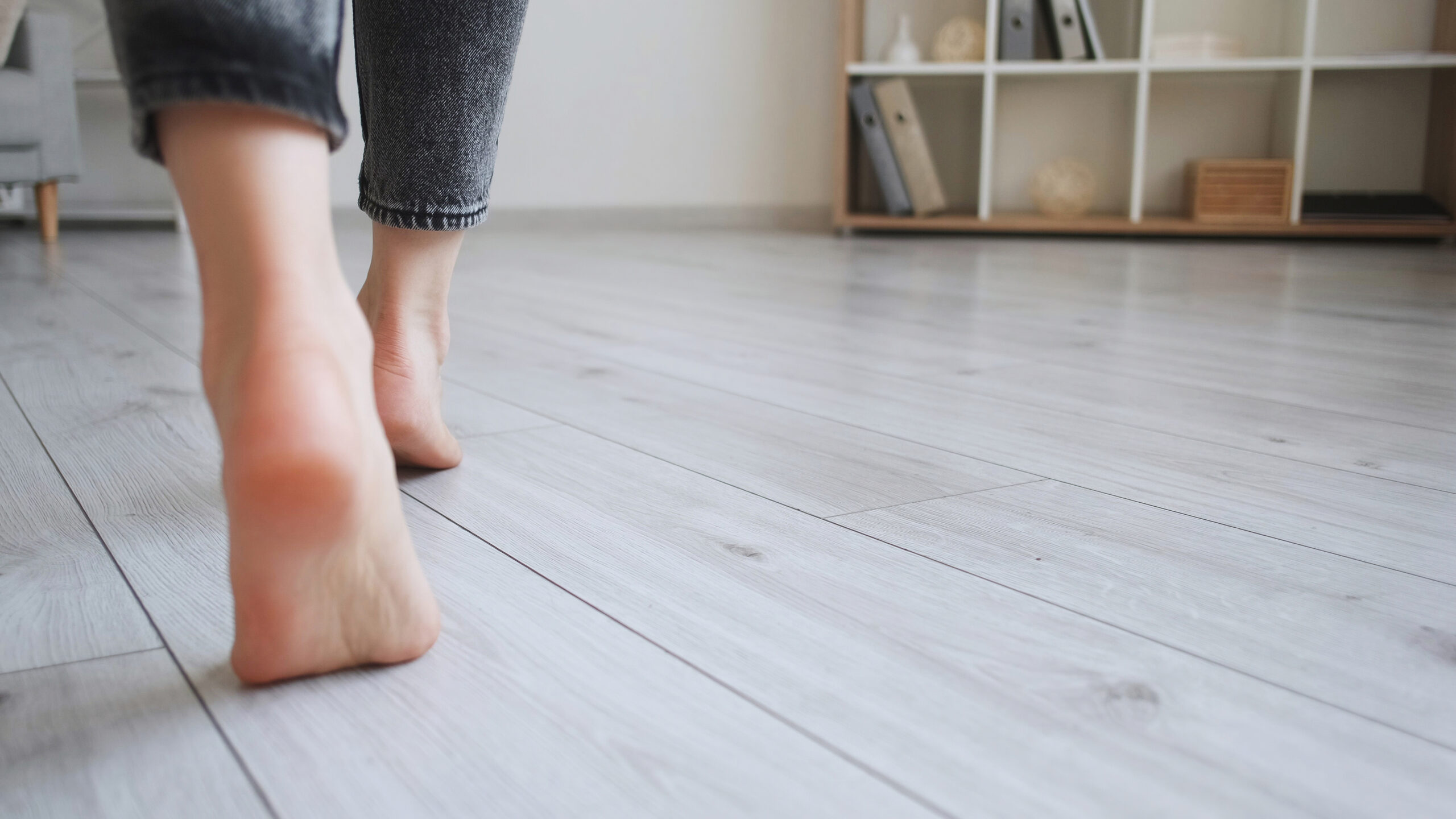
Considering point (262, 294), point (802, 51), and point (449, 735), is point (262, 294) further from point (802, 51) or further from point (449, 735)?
point (802, 51)

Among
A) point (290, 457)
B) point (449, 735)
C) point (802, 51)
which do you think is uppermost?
point (802, 51)

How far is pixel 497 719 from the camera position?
1.40 ft

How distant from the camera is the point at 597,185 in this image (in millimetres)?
3424

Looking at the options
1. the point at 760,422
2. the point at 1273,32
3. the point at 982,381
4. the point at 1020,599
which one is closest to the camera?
the point at 1020,599

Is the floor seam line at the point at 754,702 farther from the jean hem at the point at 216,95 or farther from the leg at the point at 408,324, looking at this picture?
the jean hem at the point at 216,95

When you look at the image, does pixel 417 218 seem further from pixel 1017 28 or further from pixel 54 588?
pixel 1017 28

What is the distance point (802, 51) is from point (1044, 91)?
0.67 meters

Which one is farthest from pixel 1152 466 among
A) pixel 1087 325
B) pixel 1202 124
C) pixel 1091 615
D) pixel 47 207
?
pixel 47 207

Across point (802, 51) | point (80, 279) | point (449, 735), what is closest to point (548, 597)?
point (449, 735)

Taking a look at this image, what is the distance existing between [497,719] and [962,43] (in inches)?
112

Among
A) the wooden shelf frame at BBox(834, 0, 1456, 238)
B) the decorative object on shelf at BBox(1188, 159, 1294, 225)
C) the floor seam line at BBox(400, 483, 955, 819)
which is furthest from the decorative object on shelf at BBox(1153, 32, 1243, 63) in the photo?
the floor seam line at BBox(400, 483, 955, 819)

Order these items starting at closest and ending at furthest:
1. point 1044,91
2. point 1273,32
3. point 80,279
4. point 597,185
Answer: point 80,279 < point 1273,32 < point 1044,91 < point 597,185

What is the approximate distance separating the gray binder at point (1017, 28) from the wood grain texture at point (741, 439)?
2.07 meters

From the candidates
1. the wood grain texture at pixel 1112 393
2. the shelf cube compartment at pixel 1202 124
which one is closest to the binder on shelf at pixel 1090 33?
the shelf cube compartment at pixel 1202 124
